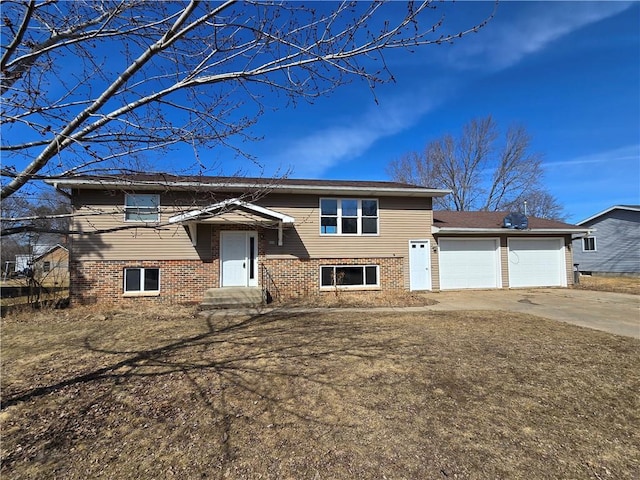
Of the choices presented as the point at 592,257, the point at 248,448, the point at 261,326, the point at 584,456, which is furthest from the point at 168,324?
the point at 592,257

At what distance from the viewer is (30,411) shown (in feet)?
12.1

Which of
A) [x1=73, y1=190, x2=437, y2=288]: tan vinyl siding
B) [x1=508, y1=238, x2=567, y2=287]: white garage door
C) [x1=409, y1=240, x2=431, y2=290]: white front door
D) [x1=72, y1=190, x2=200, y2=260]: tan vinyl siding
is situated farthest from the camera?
[x1=508, y1=238, x2=567, y2=287]: white garage door

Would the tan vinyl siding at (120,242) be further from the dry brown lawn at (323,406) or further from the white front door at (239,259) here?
the dry brown lawn at (323,406)

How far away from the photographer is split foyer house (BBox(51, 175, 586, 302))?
1131 cm

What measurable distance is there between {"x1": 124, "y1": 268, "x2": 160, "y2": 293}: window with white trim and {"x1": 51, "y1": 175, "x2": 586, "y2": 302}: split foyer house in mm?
33

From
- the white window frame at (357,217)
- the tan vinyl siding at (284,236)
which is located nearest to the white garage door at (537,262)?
the tan vinyl siding at (284,236)

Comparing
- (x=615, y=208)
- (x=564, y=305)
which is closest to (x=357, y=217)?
(x=564, y=305)

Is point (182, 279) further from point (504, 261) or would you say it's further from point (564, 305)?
point (504, 261)

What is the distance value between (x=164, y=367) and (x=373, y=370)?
2930 mm

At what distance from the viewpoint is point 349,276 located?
42.7ft

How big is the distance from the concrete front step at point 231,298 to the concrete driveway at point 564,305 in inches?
209

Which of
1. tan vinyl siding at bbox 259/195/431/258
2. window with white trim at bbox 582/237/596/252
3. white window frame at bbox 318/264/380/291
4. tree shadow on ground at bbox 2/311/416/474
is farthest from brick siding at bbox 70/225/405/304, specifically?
window with white trim at bbox 582/237/596/252

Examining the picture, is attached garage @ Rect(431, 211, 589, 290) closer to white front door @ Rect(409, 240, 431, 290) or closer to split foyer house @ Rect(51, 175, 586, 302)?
split foyer house @ Rect(51, 175, 586, 302)

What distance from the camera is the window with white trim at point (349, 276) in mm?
12781
